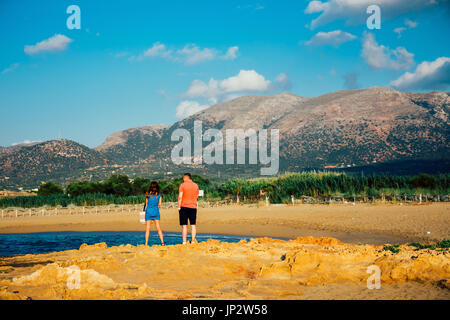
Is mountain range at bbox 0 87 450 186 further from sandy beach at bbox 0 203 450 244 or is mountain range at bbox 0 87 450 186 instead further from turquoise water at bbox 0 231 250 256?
turquoise water at bbox 0 231 250 256

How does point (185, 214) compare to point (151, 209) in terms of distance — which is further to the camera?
point (151, 209)

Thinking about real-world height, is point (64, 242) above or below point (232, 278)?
below

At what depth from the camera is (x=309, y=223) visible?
72.8 ft

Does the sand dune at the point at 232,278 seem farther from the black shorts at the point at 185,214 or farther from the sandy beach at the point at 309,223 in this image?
the sandy beach at the point at 309,223

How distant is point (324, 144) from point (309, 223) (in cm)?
6914

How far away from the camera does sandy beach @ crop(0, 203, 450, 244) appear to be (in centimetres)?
1683

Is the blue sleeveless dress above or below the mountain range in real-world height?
below

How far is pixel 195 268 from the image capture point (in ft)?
25.8

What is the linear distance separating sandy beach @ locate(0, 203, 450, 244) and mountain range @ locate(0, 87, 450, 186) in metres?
51.7

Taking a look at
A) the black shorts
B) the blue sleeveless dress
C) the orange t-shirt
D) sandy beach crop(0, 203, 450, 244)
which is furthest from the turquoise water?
the orange t-shirt

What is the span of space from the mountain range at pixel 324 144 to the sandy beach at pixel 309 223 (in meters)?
51.7

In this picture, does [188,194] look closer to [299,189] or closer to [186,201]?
[186,201]

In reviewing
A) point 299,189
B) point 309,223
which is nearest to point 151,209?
point 309,223
